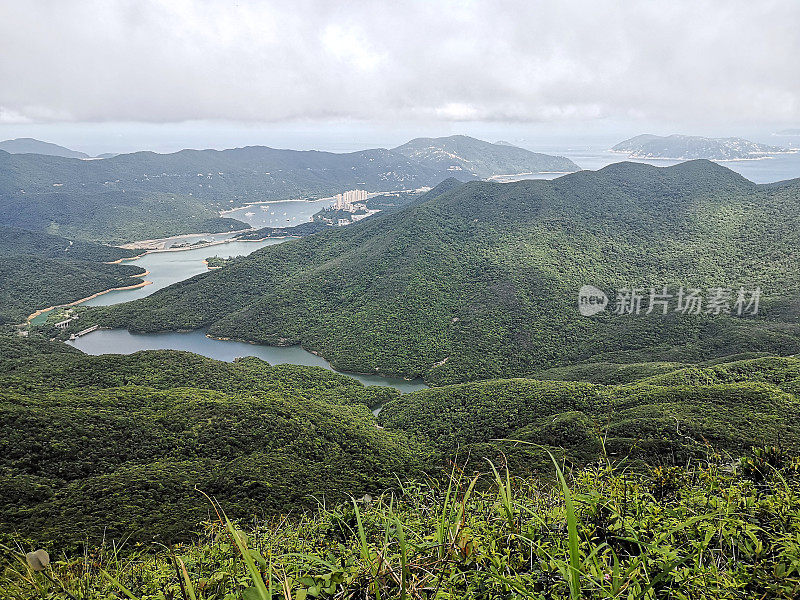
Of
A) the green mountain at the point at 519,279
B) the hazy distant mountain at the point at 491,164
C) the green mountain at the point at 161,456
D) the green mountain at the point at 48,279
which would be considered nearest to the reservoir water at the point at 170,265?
the green mountain at the point at 48,279

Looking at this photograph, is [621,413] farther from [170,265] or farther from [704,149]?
[704,149]

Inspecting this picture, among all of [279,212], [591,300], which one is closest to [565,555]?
[591,300]

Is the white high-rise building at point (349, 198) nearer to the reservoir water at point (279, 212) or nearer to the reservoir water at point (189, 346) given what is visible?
the reservoir water at point (279, 212)

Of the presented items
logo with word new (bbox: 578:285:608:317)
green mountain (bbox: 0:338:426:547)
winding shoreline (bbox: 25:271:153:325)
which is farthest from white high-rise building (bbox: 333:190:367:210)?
green mountain (bbox: 0:338:426:547)

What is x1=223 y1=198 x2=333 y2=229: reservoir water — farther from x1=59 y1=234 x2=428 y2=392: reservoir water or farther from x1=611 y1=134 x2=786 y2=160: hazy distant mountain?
x1=611 y1=134 x2=786 y2=160: hazy distant mountain

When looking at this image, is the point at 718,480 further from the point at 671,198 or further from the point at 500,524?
the point at 671,198

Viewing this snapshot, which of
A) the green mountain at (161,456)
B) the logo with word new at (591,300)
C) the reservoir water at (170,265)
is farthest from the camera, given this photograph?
the reservoir water at (170,265)
